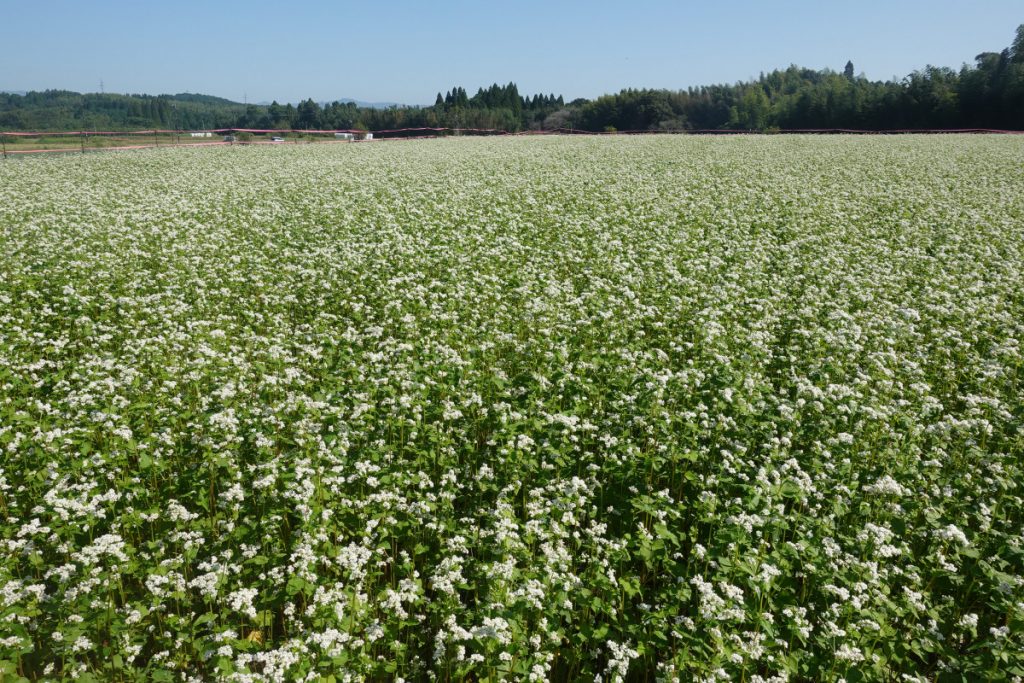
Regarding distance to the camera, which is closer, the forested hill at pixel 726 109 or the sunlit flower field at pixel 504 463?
the sunlit flower field at pixel 504 463

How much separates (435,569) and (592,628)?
4.02 feet

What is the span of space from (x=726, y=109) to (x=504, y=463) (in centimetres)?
13289

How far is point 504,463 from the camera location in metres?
5.77

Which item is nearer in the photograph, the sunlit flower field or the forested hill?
the sunlit flower field

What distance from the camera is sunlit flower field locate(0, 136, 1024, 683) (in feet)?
13.1

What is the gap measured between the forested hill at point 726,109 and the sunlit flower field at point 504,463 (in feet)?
276

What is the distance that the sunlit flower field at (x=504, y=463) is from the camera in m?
4.00

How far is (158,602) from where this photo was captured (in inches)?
164

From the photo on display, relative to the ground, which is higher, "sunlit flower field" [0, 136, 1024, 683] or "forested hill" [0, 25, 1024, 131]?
"forested hill" [0, 25, 1024, 131]

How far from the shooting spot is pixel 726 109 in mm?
121375

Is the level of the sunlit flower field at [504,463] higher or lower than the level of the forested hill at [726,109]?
lower

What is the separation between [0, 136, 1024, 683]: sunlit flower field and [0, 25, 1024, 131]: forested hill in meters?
84.0

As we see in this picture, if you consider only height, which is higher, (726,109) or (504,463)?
(726,109)

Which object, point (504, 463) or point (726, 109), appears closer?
point (504, 463)
